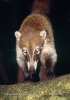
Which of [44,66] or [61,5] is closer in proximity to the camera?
[44,66]

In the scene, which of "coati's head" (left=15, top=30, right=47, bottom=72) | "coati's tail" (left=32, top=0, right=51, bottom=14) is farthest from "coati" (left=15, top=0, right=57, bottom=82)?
"coati's tail" (left=32, top=0, right=51, bottom=14)

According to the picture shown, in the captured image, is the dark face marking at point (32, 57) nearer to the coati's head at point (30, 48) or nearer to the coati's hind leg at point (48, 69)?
the coati's head at point (30, 48)

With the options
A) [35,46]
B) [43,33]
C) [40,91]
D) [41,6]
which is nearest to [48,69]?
[35,46]

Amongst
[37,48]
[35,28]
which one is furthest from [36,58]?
[35,28]

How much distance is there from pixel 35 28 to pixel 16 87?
5.06ft

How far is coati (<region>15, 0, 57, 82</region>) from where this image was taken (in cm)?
716

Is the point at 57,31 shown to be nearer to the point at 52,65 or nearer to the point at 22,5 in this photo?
the point at 22,5

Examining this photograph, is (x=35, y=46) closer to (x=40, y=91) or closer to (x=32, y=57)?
(x=32, y=57)

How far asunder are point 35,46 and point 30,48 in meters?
0.12

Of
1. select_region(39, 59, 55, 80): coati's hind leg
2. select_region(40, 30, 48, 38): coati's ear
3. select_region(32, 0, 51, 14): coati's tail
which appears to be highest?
select_region(40, 30, 48, 38): coati's ear

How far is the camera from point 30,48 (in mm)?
7133

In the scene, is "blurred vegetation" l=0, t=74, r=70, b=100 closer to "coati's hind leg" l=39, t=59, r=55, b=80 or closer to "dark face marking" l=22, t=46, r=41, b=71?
"dark face marking" l=22, t=46, r=41, b=71

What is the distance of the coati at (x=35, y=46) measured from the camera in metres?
7.16

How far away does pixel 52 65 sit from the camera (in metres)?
A: 7.55
